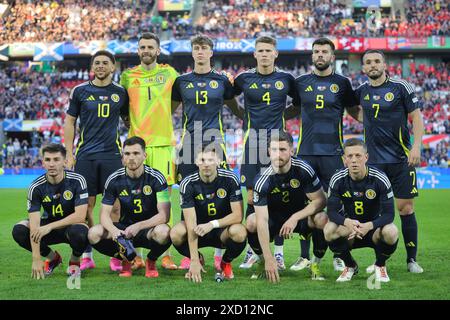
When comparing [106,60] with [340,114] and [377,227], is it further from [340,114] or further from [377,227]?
[377,227]

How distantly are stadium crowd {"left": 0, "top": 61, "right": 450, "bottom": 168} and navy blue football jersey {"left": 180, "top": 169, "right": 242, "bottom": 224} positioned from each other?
1786cm

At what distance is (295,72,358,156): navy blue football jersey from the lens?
6.73m

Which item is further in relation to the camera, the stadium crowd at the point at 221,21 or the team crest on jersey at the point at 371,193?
the stadium crowd at the point at 221,21

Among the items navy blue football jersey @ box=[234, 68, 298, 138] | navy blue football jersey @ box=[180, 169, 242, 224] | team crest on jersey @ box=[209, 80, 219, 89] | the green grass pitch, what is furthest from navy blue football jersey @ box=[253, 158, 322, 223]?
team crest on jersey @ box=[209, 80, 219, 89]

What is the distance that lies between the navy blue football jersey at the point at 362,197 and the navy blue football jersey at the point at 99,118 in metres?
2.42

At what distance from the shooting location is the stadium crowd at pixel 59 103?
88.2 feet

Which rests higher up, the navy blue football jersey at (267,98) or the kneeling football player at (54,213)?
the navy blue football jersey at (267,98)

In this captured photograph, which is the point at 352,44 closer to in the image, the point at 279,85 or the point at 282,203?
the point at 279,85

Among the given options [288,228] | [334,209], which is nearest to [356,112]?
[334,209]

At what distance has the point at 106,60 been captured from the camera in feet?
22.3

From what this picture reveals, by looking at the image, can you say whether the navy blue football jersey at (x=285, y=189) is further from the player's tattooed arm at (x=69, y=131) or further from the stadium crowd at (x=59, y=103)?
the stadium crowd at (x=59, y=103)

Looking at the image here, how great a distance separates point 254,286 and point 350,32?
2918 cm

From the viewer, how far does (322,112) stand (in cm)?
676

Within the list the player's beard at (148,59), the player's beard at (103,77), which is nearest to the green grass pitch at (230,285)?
the player's beard at (103,77)
